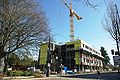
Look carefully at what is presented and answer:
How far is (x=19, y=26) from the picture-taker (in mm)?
21922

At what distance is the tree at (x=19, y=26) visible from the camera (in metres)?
19.5

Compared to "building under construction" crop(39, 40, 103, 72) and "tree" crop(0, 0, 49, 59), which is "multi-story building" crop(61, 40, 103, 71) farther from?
"tree" crop(0, 0, 49, 59)

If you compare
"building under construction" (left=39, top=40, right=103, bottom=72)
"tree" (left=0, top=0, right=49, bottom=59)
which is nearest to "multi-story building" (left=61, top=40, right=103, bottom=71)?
"building under construction" (left=39, top=40, right=103, bottom=72)

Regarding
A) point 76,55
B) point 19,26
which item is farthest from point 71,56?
point 19,26

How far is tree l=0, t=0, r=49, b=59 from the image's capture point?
64.1 feet

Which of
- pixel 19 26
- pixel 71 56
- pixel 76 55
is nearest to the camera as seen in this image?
pixel 19 26

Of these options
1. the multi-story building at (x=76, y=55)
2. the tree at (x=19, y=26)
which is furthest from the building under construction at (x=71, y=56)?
the tree at (x=19, y=26)

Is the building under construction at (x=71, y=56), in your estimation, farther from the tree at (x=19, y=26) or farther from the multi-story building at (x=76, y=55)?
the tree at (x=19, y=26)

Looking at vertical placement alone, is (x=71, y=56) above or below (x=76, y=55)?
below

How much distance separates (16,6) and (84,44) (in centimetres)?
6822

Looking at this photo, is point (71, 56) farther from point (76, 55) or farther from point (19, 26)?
point (19, 26)

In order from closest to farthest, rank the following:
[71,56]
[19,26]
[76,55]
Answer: [19,26] → [76,55] → [71,56]

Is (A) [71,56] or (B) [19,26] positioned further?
(A) [71,56]

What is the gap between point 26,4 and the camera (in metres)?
20.8
